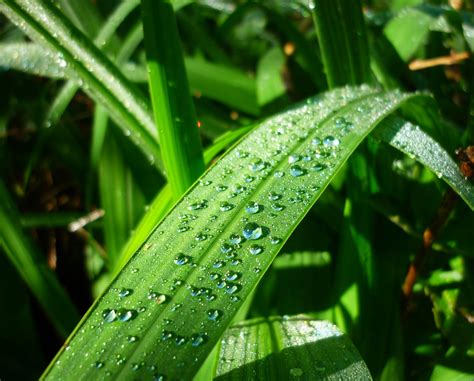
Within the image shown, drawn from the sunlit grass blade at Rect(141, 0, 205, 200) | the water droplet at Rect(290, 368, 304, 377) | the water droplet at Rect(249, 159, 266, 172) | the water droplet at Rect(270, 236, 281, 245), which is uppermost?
the sunlit grass blade at Rect(141, 0, 205, 200)

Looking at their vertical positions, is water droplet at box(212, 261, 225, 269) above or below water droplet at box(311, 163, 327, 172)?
below

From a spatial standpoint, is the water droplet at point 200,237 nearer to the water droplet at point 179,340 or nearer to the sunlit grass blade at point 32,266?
the water droplet at point 179,340

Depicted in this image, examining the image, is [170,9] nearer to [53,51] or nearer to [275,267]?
[53,51]

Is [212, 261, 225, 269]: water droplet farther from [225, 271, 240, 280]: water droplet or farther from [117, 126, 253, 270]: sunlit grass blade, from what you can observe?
[117, 126, 253, 270]: sunlit grass blade

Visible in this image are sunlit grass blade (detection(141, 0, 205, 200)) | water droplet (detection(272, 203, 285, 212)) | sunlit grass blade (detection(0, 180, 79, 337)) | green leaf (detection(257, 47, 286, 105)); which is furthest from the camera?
green leaf (detection(257, 47, 286, 105))

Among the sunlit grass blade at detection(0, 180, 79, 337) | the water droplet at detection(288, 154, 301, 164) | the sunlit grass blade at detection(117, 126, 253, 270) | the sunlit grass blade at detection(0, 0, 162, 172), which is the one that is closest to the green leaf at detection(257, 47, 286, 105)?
the sunlit grass blade at detection(117, 126, 253, 270)

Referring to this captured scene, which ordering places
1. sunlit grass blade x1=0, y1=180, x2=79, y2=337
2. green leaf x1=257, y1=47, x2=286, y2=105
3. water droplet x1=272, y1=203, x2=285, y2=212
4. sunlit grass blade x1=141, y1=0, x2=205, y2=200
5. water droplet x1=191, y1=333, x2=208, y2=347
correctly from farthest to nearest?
1. green leaf x1=257, y1=47, x2=286, y2=105
2. sunlit grass blade x1=0, y1=180, x2=79, y2=337
3. sunlit grass blade x1=141, y1=0, x2=205, y2=200
4. water droplet x1=272, y1=203, x2=285, y2=212
5. water droplet x1=191, y1=333, x2=208, y2=347

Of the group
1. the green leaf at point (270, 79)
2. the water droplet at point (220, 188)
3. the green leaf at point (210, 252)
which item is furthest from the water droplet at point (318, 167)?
the green leaf at point (270, 79)
